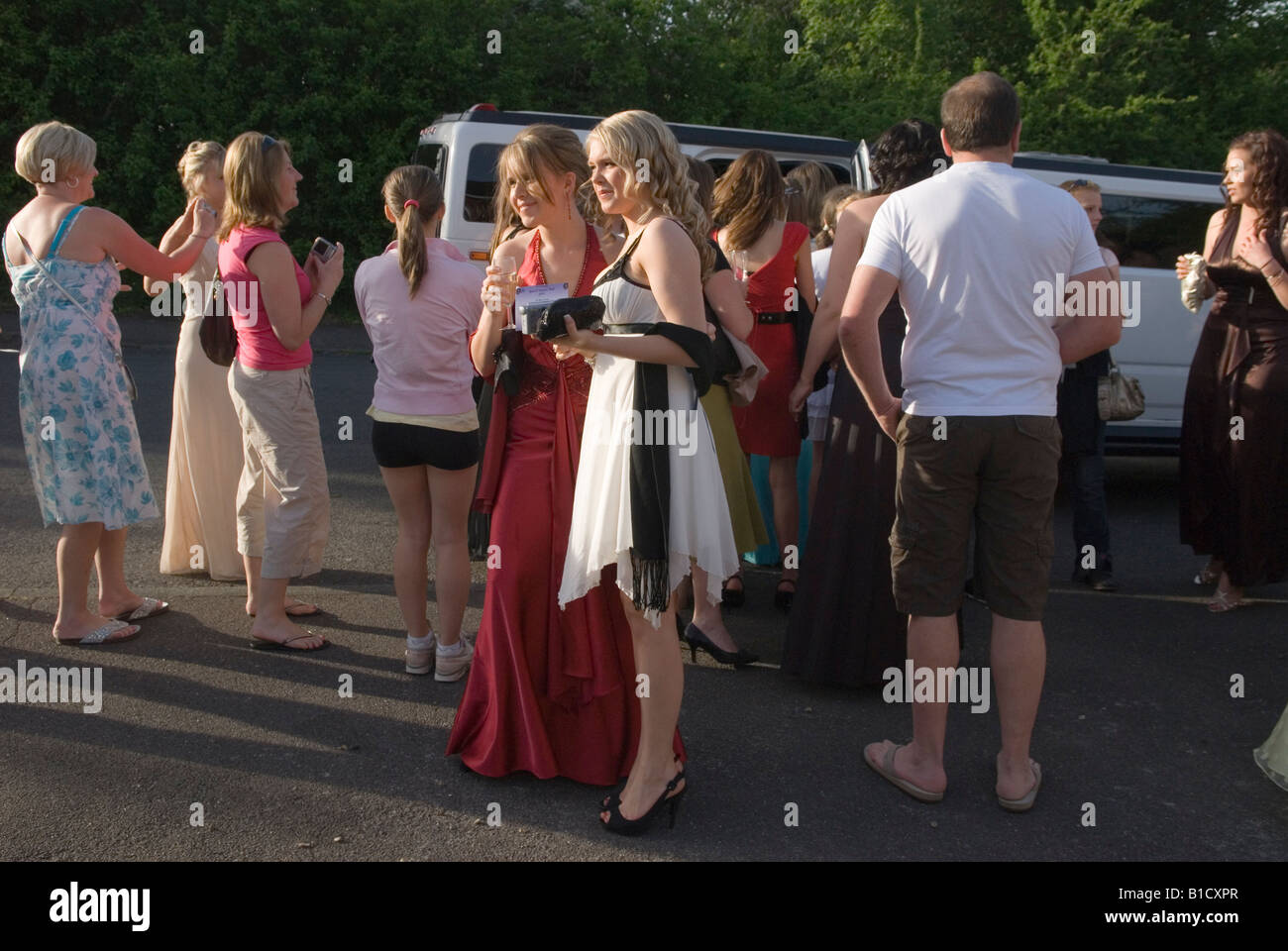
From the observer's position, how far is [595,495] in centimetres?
341

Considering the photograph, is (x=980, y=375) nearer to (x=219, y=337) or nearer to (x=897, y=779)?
(x=897, y=779)

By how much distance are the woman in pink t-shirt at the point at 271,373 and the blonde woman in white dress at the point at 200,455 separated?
0.66m

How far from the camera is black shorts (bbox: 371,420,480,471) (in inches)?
172

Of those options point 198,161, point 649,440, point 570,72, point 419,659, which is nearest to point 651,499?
point 649,440

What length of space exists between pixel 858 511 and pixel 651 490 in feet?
4.49

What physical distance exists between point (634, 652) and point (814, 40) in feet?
62.1

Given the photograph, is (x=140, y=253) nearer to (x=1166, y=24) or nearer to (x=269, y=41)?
(x=269, y=41)

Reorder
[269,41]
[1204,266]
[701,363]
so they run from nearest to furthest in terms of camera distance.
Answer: [701,363], [1204,266], [269,41]

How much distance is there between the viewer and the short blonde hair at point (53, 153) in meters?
4.67

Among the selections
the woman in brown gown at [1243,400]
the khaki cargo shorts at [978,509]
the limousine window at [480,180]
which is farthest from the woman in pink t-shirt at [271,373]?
the limousine window at [480,180]

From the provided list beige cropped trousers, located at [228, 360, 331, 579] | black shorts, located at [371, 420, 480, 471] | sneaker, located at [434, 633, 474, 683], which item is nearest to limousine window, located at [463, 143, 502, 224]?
beige cropped trousers, located at [228, 360, 331, 579]

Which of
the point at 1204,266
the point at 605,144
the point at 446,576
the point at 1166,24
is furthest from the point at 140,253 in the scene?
the point at 1166,24

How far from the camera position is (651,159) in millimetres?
3309

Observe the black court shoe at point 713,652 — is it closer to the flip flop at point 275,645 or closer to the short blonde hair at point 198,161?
the flip flop at point 275,645
